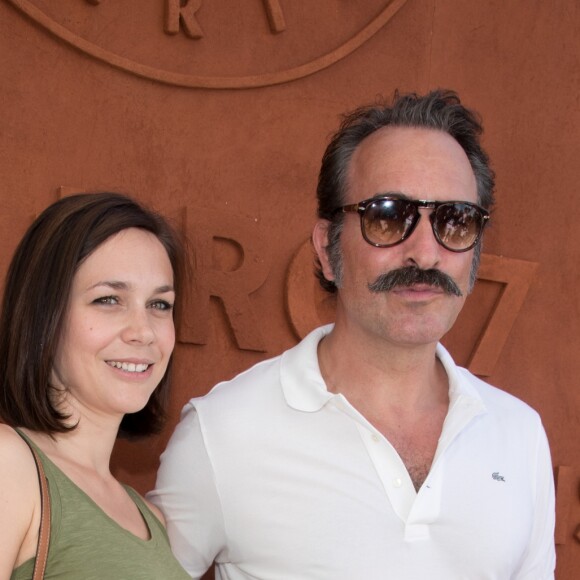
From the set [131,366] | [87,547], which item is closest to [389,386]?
[131,366]

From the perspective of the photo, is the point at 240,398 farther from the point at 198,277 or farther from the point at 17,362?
the point at 198,277

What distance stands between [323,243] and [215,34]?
42.0 inches

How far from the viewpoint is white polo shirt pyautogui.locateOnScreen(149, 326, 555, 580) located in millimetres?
2322

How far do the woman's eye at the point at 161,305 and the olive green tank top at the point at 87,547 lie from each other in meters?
0.45

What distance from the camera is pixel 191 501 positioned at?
8.00ft

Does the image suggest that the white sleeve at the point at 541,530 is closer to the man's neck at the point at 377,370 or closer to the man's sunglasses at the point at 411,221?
the man's neck at the point at 377,370

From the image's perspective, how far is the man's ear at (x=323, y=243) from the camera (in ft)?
9.10

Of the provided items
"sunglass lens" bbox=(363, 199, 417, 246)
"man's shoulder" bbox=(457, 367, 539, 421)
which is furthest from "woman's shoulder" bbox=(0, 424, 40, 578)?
"man's shoulder" bbox=(457, 367, 539, 421)

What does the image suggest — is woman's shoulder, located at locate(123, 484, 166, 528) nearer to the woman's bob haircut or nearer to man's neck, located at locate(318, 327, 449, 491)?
the woman's bob haircut

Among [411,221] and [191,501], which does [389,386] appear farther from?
[191,501]

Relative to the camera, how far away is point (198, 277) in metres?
3.45

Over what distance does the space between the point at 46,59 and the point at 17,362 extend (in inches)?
53.3

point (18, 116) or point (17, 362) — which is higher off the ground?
point (18, 116)

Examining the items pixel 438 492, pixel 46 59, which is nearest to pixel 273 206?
pixel 46 59
